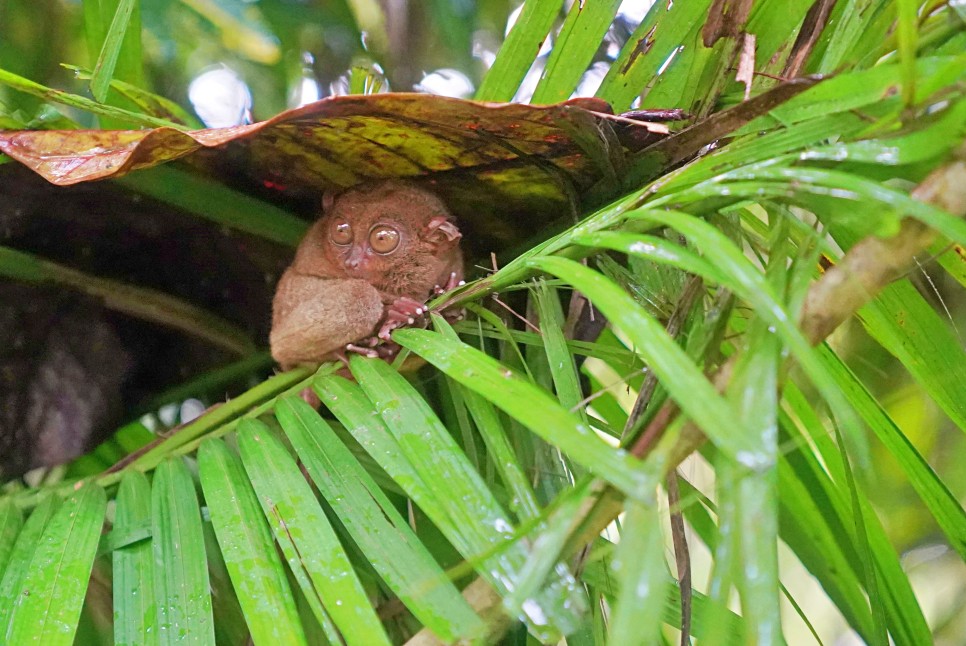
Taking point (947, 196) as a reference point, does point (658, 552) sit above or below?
below

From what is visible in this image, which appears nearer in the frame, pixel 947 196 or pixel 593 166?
pixel 947 196

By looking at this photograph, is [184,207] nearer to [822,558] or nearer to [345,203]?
[345,203]

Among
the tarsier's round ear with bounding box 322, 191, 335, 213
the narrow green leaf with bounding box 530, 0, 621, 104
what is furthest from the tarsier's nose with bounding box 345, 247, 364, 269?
the narrow green leaf with bounding box 530, 0, 621, 104

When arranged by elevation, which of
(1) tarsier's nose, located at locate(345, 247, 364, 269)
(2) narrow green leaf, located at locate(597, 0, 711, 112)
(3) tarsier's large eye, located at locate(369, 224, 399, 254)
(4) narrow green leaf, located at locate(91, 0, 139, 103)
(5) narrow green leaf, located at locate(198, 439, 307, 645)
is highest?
(2) narrow green leaf, located at locate(597, 0, 711, 112)

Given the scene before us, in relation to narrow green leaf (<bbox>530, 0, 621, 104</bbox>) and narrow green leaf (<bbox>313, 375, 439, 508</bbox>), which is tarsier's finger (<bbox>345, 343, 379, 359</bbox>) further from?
narrow green leaf (<bbox>530, 0, 621, 104</bbox>)

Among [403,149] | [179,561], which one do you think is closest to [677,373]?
[179,561]

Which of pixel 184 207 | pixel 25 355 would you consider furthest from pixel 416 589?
pixel 25 355

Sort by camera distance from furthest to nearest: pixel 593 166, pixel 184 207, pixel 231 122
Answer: pixel 231 122, pixel 184 207, pixel 593 166
